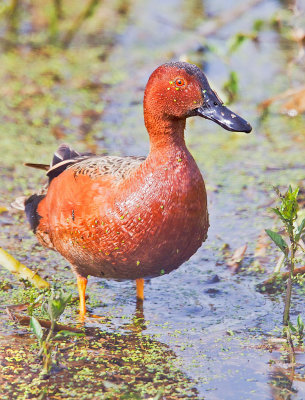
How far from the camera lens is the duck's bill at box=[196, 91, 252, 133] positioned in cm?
438

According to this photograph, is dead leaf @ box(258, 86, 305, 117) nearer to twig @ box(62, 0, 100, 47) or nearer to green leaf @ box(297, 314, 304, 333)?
twig @ box(62, 0, 100, 47)

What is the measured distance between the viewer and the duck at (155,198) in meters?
4.30

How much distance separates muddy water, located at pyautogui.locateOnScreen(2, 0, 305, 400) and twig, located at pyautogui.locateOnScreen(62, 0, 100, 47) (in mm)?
589

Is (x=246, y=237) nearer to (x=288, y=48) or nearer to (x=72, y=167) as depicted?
(x=72, y=167)

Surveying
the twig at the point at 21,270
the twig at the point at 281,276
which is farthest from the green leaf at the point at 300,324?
the twig at the point at 21,270

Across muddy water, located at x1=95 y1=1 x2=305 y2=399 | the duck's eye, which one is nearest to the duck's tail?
muddy water, located at x1=95 y1=1 x2=305 y2=399

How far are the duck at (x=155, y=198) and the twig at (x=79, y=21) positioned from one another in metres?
5.20

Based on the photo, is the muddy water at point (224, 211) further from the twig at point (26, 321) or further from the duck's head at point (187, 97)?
the duck's head at point (187, 97)

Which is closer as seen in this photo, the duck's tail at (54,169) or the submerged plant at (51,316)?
the submerged plant at (51,316)

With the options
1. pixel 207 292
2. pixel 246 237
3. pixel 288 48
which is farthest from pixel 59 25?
pixel 207 292

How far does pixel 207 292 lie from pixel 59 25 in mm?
6616

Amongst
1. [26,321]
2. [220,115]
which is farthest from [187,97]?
[26,321]

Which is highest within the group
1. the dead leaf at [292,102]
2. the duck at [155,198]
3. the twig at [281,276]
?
the dead leaf at [292,102]

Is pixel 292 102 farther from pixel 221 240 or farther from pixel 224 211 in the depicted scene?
pixel 221 240
